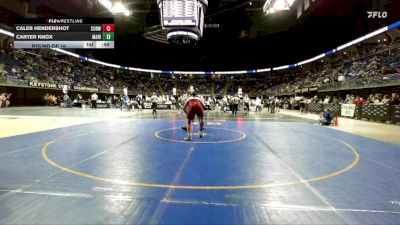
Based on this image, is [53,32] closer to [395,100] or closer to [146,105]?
[395,100]

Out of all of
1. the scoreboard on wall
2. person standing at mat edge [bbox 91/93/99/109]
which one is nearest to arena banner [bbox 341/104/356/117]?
the scoreboard on wall

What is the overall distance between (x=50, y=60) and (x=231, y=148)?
46088 millimetres

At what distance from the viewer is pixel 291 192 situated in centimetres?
406

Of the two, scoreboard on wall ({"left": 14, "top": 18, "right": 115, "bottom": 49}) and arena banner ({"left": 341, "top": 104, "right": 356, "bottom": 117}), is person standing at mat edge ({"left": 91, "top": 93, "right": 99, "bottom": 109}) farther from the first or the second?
arena banner ({"left": 341, "top": 104, "right": 356, "bottom": 117})

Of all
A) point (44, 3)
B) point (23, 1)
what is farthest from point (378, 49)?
point (23, 1)

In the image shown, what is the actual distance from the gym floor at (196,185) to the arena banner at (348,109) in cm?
1589

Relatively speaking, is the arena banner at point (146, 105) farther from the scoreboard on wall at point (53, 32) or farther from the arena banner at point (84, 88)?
the scoreboard on wall at point (53, 32)

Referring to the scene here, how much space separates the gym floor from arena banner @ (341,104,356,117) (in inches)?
626

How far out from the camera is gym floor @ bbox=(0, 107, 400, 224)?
3.19m

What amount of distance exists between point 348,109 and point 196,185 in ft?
73.6

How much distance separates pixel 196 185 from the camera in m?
4.27

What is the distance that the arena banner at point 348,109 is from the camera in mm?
21597

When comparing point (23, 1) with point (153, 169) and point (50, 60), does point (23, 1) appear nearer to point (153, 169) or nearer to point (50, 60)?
point (50, 60)

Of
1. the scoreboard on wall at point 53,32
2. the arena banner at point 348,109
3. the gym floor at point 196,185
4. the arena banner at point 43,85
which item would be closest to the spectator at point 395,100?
the arena banner at point 348,109
